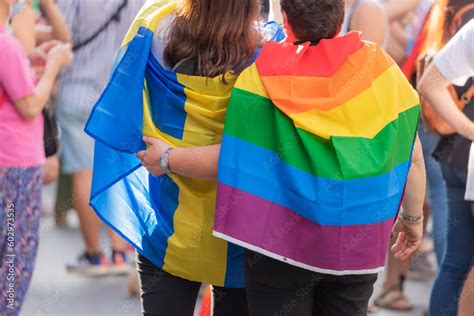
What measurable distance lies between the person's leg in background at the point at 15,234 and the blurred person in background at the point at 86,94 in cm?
171

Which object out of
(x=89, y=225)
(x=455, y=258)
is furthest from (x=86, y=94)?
(x=455, y=258)

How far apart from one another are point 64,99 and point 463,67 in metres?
3.17

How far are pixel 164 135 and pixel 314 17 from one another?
612mm

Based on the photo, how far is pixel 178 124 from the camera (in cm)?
Result: 322

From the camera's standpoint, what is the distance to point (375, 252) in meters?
2.98

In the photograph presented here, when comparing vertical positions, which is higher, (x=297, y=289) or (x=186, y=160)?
(x=186, y=160)

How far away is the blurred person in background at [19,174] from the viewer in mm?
4426

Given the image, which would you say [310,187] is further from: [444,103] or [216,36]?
[444,103]

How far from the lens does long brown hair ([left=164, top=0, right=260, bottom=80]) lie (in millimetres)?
3176

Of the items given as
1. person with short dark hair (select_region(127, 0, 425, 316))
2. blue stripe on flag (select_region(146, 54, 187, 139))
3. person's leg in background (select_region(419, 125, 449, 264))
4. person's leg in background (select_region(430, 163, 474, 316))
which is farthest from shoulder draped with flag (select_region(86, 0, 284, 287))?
person's leg in background (select_region(419, 125, 449, 264))

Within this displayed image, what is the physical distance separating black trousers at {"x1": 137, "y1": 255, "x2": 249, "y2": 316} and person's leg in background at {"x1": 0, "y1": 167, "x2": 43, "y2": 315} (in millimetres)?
1276

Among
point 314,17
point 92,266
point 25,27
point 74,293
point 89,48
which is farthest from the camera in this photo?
point 92,266

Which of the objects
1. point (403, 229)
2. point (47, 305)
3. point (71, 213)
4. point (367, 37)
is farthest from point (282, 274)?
point (71, 213)

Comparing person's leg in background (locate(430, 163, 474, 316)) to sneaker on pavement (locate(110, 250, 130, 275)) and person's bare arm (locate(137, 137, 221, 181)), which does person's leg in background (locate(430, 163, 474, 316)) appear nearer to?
person's bare arm (locate(137, 137, 221, 181))
